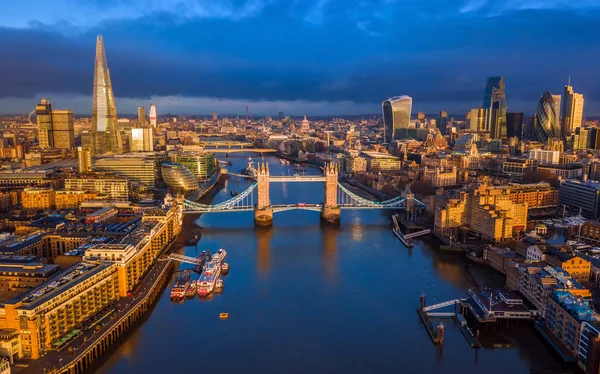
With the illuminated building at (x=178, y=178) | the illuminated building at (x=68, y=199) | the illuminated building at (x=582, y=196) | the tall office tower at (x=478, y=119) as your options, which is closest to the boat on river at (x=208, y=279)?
the illuminated building at (x=68, y=199)

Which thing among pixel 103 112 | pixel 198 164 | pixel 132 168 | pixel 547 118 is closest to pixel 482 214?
pixel 132 168

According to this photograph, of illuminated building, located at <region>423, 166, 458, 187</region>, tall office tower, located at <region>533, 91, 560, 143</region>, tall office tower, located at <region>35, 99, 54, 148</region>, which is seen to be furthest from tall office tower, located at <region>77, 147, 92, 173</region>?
tall office tower, located at <region>533, 91, 560, 143</region>

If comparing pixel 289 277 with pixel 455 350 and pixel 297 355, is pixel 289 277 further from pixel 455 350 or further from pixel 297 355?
Result: pixel 455 350

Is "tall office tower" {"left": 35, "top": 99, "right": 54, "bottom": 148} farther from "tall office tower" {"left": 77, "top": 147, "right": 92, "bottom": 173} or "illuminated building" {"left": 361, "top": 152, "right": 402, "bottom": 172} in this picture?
"illuminated building" {"left": 361, "top": 152, "right": 402, "bottom": 172}

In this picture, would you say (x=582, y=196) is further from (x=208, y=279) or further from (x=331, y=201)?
(x=208, y=279)

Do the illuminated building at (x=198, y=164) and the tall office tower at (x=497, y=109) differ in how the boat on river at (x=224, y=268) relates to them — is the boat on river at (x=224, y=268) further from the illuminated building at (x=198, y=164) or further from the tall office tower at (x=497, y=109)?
the tall office tower at (x=497, y=109)

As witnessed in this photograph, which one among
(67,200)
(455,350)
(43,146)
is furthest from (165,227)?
(43,146)
